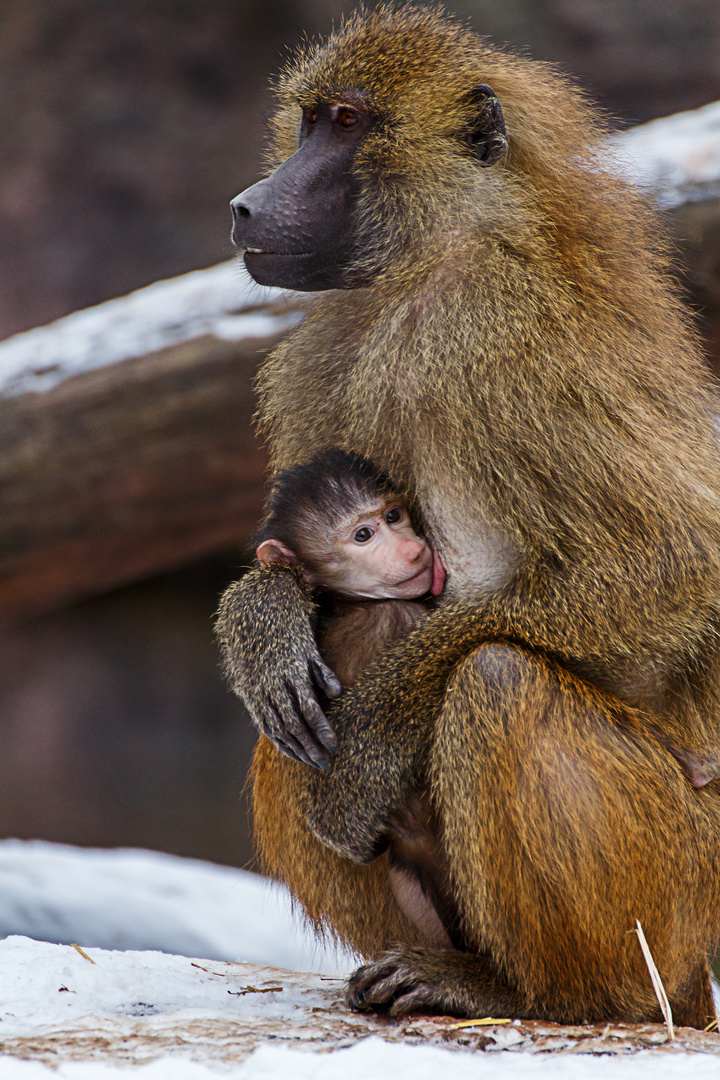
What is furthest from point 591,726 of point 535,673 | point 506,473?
point 506,473

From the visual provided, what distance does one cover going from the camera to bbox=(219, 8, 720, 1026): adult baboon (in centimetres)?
195

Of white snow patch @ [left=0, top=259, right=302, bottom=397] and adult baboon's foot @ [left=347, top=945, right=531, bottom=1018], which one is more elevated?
white snow patch @ [left=0, top=259, right=302, bottom=397]

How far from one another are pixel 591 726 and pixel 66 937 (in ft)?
7.92

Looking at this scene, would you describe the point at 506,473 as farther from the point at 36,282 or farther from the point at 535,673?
the point at 36,282

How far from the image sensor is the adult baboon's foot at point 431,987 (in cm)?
204

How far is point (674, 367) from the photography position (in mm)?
2283

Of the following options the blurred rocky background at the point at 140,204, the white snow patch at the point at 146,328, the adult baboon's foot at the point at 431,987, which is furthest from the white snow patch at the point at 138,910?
the blurred rocky background at the point at 140,204

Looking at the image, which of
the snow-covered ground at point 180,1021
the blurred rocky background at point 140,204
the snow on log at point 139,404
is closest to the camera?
the snow-covered ground at point 180,1021

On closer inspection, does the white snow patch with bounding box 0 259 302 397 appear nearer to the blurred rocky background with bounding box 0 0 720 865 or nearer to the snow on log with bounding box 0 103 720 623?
the snow on log with bounding box 0 103 720 623

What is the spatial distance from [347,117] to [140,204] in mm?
5459

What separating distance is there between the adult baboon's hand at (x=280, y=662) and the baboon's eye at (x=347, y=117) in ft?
3.29

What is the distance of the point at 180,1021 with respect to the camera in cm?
200

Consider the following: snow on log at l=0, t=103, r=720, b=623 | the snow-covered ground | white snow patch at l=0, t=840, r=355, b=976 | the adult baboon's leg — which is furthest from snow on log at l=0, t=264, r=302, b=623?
the adult baboon's leg

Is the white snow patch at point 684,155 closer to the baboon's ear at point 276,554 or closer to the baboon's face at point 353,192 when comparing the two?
the baboon's face at point 353,192
